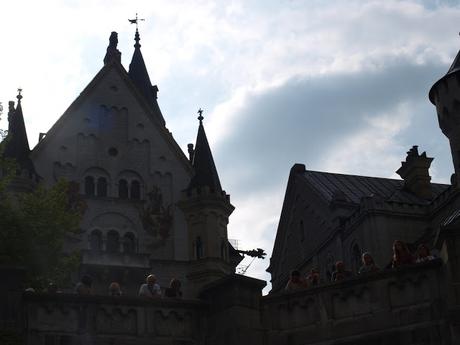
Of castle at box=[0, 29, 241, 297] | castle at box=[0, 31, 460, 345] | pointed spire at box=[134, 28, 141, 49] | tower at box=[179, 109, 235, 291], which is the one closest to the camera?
castle at box=[0, 31, 460, 345]

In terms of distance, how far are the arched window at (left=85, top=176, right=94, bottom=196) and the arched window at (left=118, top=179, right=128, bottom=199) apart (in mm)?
1688

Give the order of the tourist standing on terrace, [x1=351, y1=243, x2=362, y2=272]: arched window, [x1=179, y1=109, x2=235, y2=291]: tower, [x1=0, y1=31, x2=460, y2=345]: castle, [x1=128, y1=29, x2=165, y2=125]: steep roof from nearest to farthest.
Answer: the tourist standing on terrace → [x1=0, y1=31, x2=460, y2=345]: castle → [x1=351, y1=243, x2=362, y2=272]: arched window → [x1=179, y1=109, x2=235, y2=291]: tower → [x1=128, y1=29, x2=165, y2=125]: steep roof

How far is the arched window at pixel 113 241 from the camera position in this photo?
173 feet

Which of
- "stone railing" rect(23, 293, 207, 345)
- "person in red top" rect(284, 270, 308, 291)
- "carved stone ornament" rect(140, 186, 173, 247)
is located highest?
"carved stone ornament" rect(140, 186, 173, 247)

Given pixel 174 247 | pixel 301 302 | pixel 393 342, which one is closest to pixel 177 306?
pixel 301 302

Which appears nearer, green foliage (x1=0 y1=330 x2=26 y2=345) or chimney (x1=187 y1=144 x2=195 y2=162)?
green foliage (x1=0 y1=330 x2=26 y2=345)

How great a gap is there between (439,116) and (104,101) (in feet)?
73.6

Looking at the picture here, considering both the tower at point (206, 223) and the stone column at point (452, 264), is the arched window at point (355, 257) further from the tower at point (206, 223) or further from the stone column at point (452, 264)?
the stone column at point (452, 264)

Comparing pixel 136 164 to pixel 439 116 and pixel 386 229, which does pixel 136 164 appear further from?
pixel 439 116

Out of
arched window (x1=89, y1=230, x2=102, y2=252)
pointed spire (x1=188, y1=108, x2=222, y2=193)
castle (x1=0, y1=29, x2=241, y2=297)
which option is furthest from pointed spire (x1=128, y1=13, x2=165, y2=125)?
arched window (x1=89, y1=230, x2=102, y2=252)

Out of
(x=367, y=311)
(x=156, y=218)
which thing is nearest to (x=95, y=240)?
(x=156, y=218)

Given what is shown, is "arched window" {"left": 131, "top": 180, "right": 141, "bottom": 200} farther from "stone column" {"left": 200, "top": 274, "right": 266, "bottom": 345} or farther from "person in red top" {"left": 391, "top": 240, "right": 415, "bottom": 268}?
"person in red top" {"left": 391, "top": 240, "right": 415, "bottom": 268}

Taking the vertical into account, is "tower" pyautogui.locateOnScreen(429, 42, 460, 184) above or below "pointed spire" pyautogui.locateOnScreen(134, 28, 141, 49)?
below

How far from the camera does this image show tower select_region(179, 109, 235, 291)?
52938 millimetres
